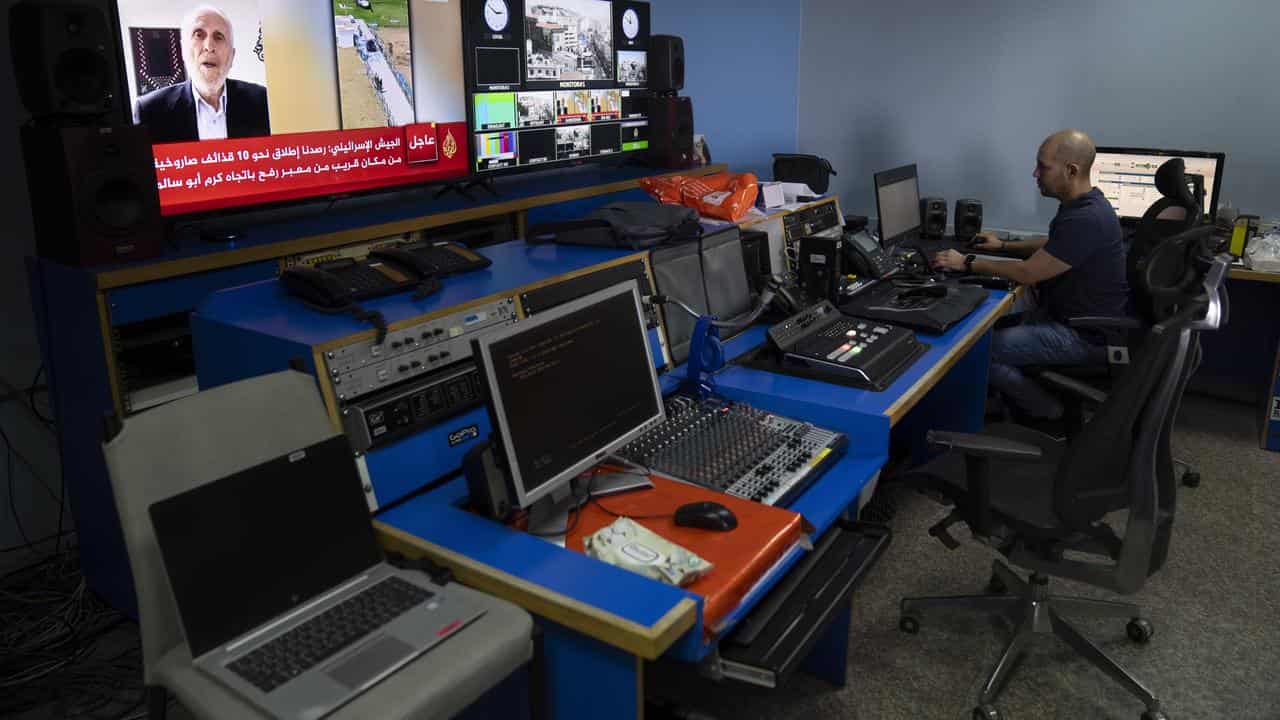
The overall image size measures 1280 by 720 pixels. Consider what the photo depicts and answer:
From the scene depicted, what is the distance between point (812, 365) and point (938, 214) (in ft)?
7.83

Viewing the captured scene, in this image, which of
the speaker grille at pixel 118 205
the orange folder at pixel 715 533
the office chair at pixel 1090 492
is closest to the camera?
the orange folder at pixel 715 533

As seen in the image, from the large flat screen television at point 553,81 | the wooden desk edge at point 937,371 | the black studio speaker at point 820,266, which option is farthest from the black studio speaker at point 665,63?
the wooden desk edge at point 937,371

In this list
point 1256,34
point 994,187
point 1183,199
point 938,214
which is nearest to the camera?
point 1183,199

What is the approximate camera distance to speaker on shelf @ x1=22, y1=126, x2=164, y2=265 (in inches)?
94.3

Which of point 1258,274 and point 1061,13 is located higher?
point 1061,13

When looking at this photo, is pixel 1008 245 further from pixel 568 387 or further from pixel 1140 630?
pixel 568 387

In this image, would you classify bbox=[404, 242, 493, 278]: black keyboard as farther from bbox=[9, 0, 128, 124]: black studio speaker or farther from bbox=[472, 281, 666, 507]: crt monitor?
bbox=[9, 0, 128, 124]: black studio speaker

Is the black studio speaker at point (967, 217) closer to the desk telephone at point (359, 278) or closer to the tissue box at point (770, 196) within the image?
the tissue box at point (770, 196)

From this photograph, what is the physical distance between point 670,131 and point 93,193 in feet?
8.33

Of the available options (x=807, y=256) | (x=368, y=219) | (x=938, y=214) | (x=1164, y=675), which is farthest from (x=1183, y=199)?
(x=368, y=219)

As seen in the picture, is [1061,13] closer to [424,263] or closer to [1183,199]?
[1183,199]

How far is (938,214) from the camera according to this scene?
Answer: 448cm

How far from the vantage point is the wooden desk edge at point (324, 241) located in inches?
96.7

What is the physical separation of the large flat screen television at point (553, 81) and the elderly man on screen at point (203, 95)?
3.14 feet
